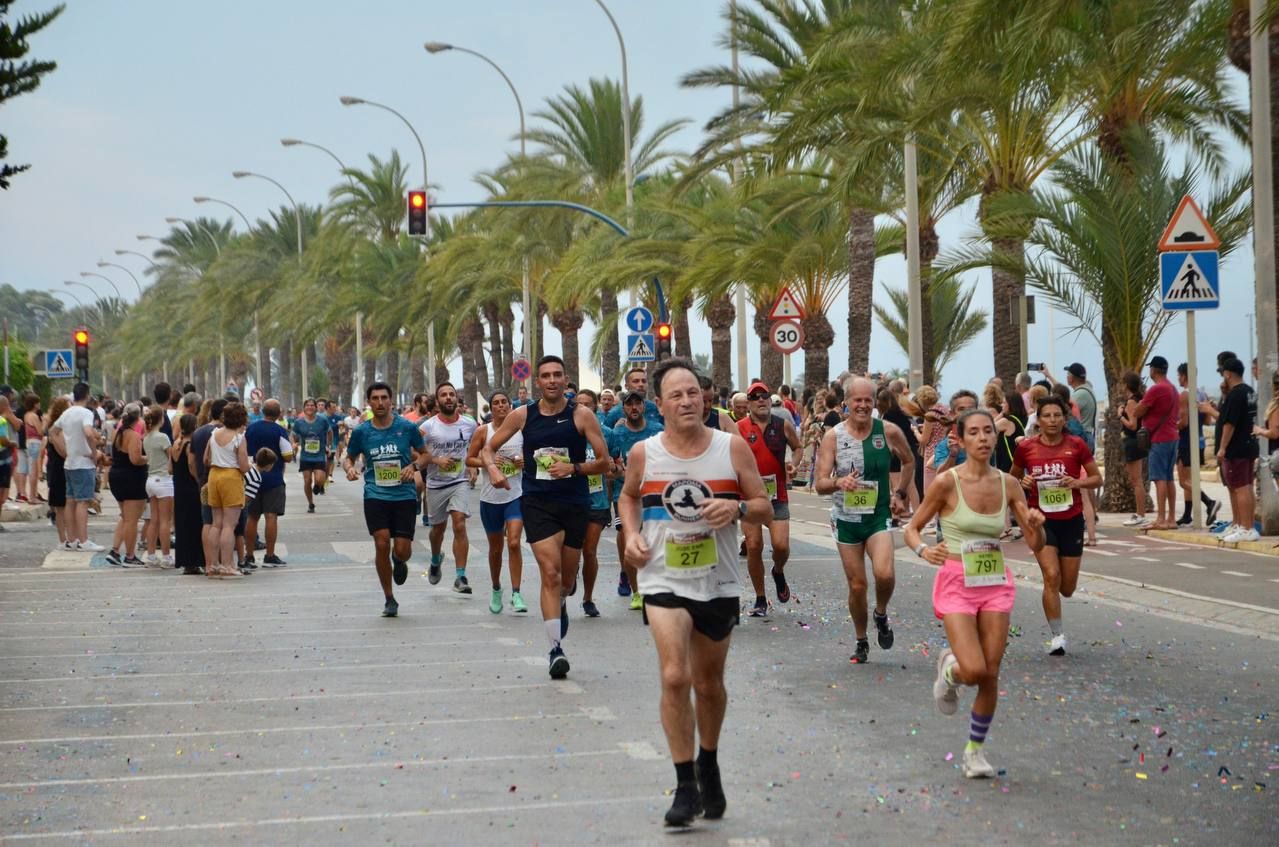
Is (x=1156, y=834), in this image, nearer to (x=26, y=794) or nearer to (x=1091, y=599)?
(x=26, y=794)

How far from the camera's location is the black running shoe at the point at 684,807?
654cm

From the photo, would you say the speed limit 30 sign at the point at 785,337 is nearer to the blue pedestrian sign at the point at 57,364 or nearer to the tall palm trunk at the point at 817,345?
the tall palm trunk at the point at 817,345

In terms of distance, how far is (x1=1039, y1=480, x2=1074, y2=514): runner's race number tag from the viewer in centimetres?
1141

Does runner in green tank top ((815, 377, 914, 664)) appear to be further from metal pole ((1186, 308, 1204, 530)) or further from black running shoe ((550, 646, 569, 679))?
metal pole ((1186, 308, 1204, 530))

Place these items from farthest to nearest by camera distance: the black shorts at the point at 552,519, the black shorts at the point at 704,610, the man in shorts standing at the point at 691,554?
the black shorts at the point at 552,519, the black shorts at the point at 704,610, the man in shorts standing at the point at 691,554

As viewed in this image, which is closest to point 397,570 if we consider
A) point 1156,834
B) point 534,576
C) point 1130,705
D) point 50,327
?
point 534,576

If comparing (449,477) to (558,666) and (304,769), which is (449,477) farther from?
(304,769)

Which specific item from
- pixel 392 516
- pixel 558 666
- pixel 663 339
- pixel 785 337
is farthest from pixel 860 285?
pixel 558 666

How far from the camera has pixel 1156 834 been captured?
645cm

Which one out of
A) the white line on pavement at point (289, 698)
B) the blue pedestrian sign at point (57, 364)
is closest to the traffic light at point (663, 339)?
the blue pedestrian sign at point (57, 364)

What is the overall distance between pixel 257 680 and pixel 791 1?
2460 cm

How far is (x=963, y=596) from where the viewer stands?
7895 millimetres

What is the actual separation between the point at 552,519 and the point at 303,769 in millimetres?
3649

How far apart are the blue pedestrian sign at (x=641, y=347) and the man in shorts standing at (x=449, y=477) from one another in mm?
17397
